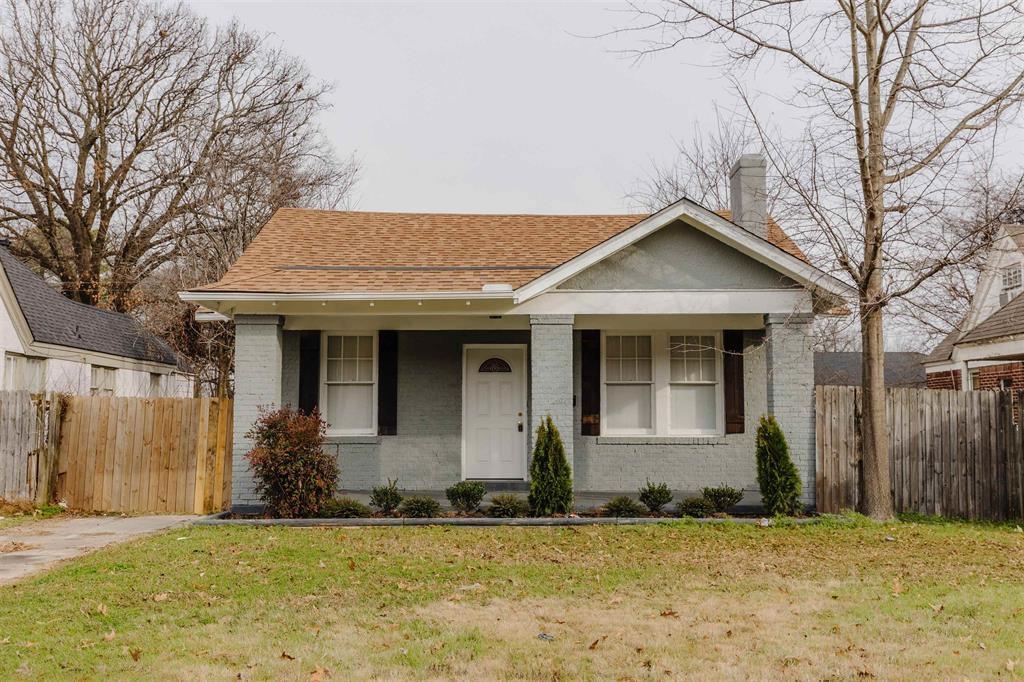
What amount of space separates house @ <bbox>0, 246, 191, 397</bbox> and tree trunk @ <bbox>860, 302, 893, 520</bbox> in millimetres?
14682

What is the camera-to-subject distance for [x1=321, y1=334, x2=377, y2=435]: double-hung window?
13.7m

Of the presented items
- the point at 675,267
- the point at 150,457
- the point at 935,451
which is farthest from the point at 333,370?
the point at 935,451

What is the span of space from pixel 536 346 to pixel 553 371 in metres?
0.45

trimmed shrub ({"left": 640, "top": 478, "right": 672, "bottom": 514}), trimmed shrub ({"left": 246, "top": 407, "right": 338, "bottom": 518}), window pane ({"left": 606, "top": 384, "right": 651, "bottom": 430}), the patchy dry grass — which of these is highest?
window pane ({"left": 606, "top": 384, "right": 651, "bottom": 430})

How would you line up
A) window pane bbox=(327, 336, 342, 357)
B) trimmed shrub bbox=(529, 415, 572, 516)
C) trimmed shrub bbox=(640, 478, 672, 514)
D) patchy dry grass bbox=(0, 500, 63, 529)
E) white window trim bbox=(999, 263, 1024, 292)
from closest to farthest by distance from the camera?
1. trimmed shrub bbox=(529, 415, 572, 516)
2. trimmed shrub bbox=(640, 478, 672, 514)
3. patchy dry grass bbox=(0, 500, 63, 529)
4. window pane bbox=(327, 336, 342, 357)
5. white window trim bbox=(999, 263, 1024, 292)

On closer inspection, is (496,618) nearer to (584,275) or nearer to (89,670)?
(89,670)

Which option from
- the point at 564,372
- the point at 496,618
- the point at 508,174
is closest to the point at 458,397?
the point at 564,372

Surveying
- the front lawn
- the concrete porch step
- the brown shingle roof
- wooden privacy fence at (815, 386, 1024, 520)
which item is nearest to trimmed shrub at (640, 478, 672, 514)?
the front lawn

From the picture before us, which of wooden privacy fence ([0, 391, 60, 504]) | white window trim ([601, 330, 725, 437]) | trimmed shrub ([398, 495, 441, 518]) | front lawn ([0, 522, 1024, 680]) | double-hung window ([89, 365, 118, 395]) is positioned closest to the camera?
front lawn ([0, 522, 1024, 680])

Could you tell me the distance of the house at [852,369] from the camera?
36509mm

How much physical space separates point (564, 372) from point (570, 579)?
4.58 meters

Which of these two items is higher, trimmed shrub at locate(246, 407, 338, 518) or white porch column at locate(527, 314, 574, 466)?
white porch column at locate(527, 314, 574, 466)

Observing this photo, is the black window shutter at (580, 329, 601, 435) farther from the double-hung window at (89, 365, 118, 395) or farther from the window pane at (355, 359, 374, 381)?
the double-hung window at (89, 365, 118, 395)

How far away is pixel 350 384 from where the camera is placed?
1370 cm
